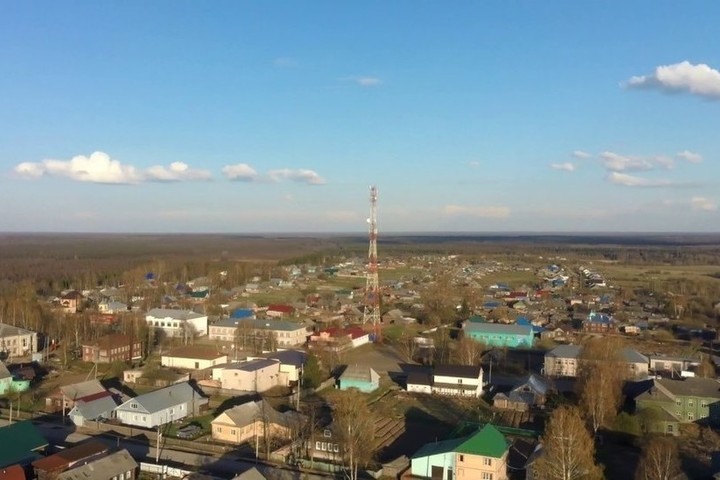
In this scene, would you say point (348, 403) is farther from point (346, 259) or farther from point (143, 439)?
point (346, 259)

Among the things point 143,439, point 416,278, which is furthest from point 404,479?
point 416,278

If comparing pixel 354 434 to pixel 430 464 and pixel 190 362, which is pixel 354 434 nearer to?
pixel 430 464

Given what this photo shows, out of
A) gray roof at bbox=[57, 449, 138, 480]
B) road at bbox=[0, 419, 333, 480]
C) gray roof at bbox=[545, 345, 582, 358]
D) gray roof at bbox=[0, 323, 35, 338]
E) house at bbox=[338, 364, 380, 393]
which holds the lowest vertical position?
road at bbox=[0, 419, 333, 480]

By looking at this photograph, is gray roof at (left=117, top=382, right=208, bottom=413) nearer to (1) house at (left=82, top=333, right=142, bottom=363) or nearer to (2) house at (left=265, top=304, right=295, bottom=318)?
(1) house at (left=82, top=333, right=142, bottom=363)

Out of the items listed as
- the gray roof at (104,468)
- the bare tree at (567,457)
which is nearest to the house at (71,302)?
the gray roof at (104,468)

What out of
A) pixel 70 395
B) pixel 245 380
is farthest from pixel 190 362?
pixel 70 395

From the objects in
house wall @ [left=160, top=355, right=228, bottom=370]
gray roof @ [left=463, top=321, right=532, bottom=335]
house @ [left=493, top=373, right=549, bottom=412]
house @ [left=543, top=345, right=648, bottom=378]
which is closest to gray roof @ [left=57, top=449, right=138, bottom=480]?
house wall @ [left=160, top=355, right=228, bottom=370]
